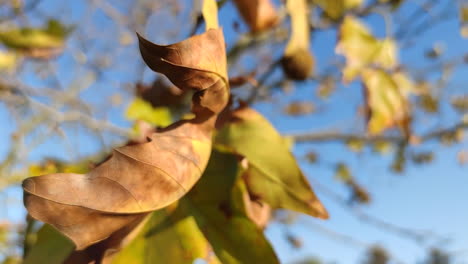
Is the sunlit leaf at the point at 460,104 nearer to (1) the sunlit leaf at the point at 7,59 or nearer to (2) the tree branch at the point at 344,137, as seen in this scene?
(2) the tree branch at the point at 344,137

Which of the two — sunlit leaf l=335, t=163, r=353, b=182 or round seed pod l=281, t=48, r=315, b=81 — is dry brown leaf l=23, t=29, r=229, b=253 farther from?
sunlit leaf l=335, t=163, r=353, b=182

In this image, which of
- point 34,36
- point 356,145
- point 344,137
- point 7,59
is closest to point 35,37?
point 34,36

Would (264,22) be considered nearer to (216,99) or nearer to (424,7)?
(216,99)

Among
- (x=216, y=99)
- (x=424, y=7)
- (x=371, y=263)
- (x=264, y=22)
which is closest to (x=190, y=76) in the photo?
(x=216, y=99)

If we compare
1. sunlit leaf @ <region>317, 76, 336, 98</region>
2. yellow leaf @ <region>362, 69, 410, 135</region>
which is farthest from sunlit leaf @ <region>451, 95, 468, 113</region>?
yellow leaf @ <region>362, 69, 410, 135</region>

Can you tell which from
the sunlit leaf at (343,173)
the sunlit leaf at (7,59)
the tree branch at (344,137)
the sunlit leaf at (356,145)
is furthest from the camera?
the sunlit leaf at (343,173)

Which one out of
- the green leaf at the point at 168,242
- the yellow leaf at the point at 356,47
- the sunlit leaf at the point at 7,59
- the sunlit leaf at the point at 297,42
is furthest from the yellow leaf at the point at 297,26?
the sunlit leaf at the point at 7,59

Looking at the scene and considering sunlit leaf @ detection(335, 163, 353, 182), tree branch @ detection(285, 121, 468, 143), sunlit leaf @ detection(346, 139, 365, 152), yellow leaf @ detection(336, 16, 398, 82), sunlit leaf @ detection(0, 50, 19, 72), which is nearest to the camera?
yellow leaf @ detection(336, 16, 398, 82)
